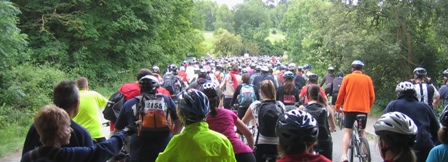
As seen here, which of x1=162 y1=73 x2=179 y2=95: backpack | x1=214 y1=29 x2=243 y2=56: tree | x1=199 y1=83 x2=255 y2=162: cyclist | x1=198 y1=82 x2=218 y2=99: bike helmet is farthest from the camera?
x1=214 y1=29 x2=243 y2=56: tree

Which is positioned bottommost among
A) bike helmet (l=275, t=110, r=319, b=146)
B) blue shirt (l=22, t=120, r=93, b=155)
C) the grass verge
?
the grass verge

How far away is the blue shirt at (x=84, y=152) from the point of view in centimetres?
324

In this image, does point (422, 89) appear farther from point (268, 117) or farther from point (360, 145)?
point (268, 117)

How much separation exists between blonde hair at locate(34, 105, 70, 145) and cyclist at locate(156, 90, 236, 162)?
2.97 feet

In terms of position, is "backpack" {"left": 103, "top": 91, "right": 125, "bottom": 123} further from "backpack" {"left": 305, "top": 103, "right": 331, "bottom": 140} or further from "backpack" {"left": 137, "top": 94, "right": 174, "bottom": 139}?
"backpack" {"left": 305, "top": 103, "right": 331, "bottom": 140}

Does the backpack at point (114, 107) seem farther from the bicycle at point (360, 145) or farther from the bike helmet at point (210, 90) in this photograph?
the bicycle at point (360, 145)

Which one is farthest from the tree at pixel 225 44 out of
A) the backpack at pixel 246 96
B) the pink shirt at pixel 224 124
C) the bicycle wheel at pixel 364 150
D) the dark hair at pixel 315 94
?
the pink shirt at pixel 224 124

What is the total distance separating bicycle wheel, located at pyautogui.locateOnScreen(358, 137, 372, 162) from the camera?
8.32m

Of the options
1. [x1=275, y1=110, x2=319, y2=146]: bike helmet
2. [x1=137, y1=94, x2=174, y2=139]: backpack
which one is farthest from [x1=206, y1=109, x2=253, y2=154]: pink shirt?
[x1=275, y1=110, x2=319, y2=146]: bike helmet

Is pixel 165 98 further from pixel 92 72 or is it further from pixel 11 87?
pixel 92 72

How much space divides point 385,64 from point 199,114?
18.2 m

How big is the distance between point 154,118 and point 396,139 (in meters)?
2.50

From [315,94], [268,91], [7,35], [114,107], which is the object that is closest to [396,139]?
[268,91]

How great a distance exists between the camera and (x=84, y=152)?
3.52 metres
